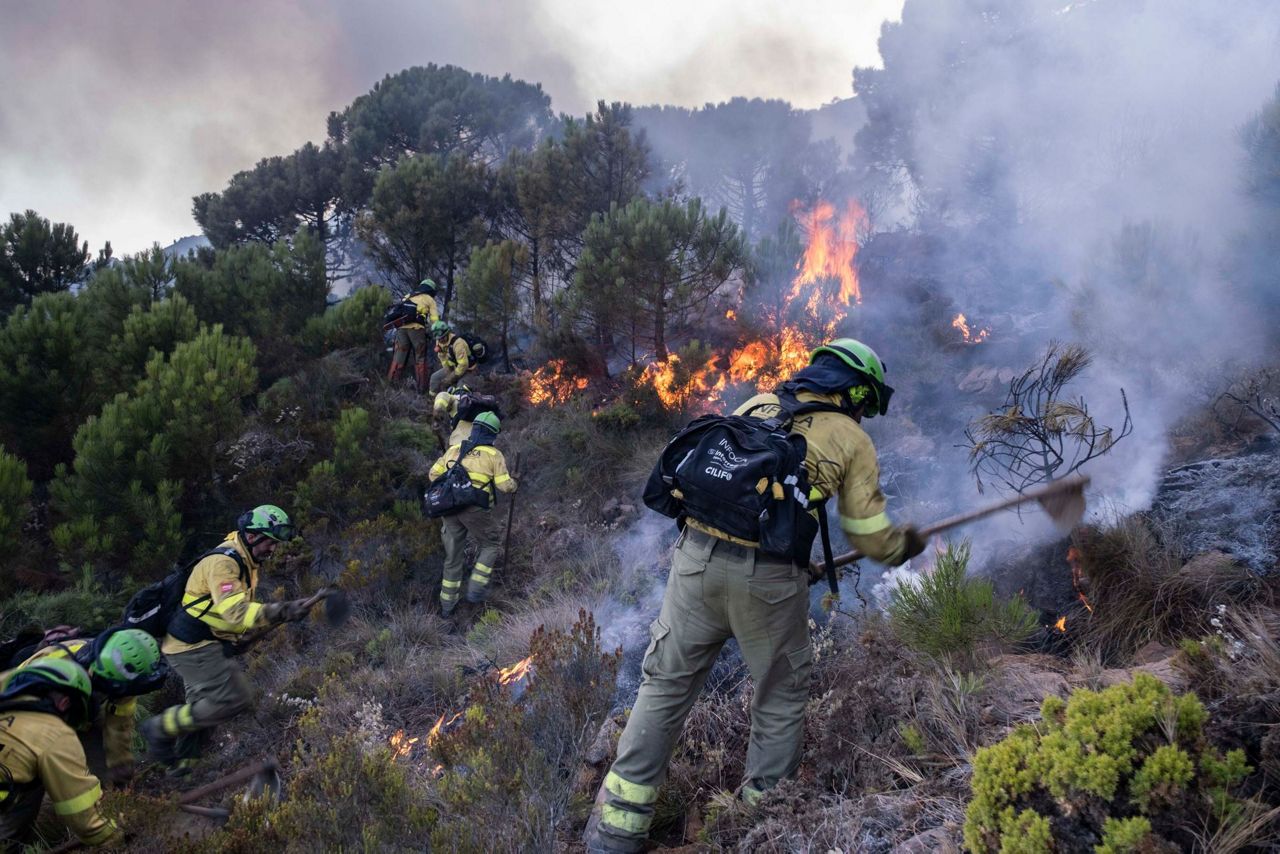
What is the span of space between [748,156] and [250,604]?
25.8m

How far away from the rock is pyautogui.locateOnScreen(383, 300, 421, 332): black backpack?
33.6 feet

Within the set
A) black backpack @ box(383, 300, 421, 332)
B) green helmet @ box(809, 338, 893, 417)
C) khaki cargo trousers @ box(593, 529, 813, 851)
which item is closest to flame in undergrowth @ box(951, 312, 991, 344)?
black backpack @ box(383, 300, 421, 332)

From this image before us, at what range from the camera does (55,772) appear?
3340mm

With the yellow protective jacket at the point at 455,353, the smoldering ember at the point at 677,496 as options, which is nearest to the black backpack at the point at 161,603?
the smoldering ember at the point at 677,496

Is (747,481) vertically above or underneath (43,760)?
above

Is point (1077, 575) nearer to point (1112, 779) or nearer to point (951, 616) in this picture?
point (951, 616)

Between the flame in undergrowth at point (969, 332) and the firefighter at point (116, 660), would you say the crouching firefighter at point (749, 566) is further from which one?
the flame in undergrowth at point (969, 332)

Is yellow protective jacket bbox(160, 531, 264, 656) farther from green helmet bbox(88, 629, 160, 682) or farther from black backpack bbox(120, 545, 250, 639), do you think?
green helmet bbox(88, 629, 160, 682)

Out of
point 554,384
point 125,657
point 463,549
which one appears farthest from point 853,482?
point 554,384

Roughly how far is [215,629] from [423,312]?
22.5 feet

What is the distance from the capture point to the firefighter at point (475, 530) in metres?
7.50

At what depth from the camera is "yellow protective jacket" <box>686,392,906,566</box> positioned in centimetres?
298

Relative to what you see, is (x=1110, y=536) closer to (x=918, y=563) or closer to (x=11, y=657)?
(x=918, y=563)

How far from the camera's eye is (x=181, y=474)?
321 inches
